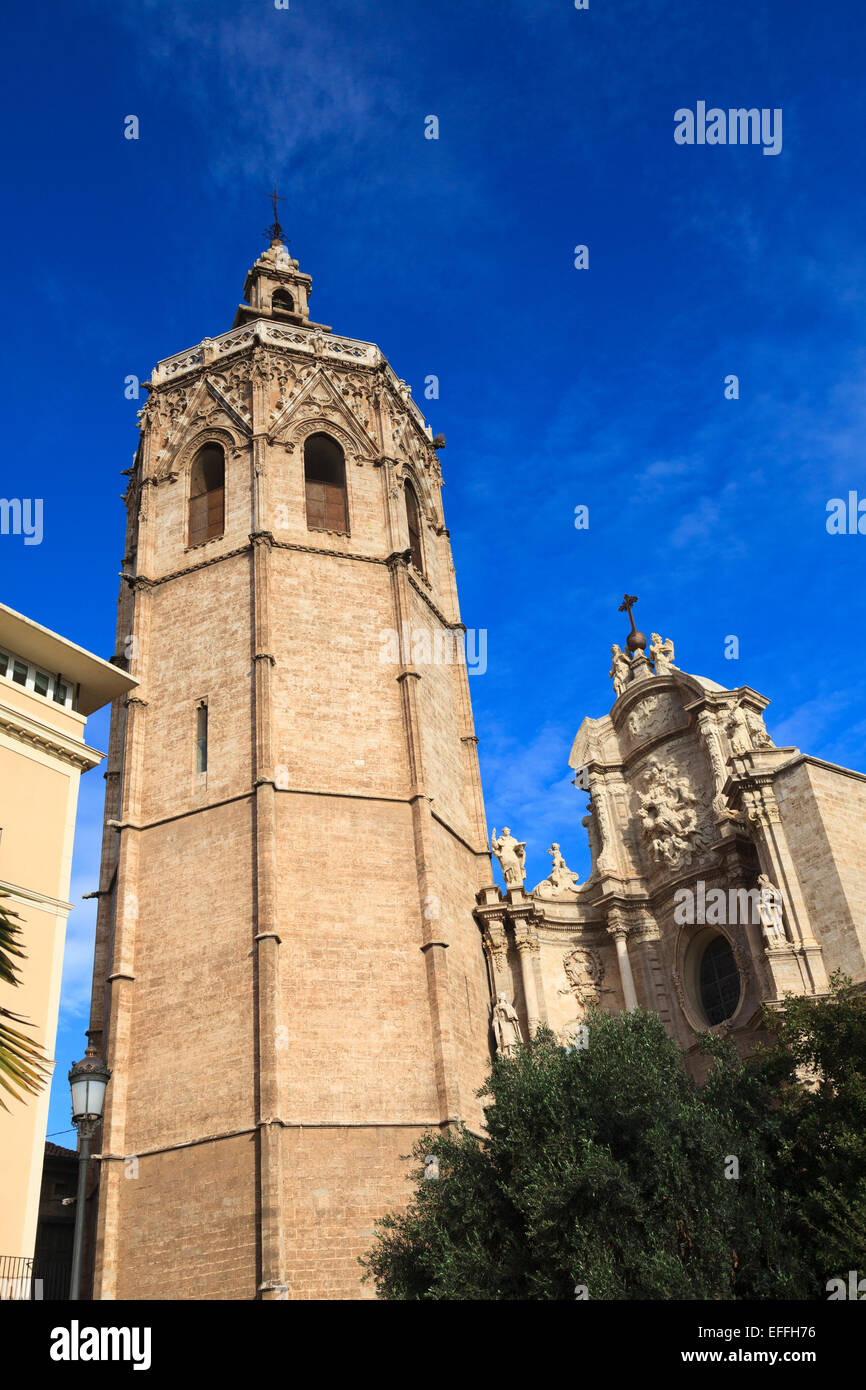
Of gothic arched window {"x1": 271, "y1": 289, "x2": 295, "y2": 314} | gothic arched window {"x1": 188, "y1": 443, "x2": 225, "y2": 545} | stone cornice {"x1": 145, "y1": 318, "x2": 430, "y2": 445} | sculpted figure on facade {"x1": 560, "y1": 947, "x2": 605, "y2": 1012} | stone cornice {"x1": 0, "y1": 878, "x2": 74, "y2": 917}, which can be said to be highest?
gothic arched window {"x1": 271, "y1": 289, "x2": 295, "y2": 314}

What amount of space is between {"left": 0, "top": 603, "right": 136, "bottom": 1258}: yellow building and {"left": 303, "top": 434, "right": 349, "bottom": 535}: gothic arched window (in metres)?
9.09

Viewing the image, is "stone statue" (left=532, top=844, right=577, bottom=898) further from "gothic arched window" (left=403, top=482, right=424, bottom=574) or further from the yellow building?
the yellow building

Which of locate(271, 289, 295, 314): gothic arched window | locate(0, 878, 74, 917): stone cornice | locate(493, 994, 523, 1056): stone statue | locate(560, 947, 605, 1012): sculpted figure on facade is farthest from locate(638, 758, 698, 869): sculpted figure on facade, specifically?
locate(271, 289, 295, 314): gothic arched window

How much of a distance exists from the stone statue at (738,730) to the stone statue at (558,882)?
4.84 metres

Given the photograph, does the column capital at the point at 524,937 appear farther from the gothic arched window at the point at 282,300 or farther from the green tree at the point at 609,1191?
the gothic arched window at the point at 282,300

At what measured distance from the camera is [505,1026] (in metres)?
25.4

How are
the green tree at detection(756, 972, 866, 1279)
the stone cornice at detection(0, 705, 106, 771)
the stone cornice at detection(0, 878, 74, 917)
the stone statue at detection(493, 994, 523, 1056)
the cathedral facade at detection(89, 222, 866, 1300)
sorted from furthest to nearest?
the stone statue at detection(493, 994, 523, 1056)
the cathedral facade at detection(89, 222, 866, 1300)
the stone cornice at detection(0, 705, 106, 771)
the stone cornice at detection(0, 878, 74, 917)
the green tree at detection(756, 972, 866, 1279)

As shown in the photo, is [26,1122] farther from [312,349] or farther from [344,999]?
[312,349]

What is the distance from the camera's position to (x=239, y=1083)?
71.3 ft

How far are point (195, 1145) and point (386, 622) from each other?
39.0 ft

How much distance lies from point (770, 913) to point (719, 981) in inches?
132

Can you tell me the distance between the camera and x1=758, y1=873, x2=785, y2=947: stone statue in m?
22.8

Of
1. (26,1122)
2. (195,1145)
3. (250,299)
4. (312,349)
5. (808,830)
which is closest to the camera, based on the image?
(26,1122)
